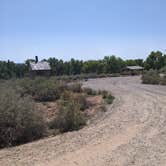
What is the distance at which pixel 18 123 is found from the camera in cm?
1127

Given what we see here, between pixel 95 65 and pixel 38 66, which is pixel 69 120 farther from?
pixel 95 65

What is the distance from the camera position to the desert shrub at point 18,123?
11.2 m

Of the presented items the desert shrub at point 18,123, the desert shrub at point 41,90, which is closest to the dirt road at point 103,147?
the desert shrub at point 18,123

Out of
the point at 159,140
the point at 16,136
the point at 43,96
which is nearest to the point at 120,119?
the point at 159,140

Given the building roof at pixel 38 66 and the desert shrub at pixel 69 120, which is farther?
A: the building roof at pixel 38 66

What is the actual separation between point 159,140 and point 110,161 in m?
2.71

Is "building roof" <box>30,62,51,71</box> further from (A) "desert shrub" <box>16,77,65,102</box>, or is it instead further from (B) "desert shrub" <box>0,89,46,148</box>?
(B) "desert shrub" <box>0,89,46,148</box>

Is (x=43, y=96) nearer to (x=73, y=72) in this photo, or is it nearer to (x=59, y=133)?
(x=59, y=133)

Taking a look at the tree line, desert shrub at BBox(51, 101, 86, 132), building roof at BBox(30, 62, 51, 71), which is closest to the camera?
desert shrub at BBox(51, 101, 86, 132)

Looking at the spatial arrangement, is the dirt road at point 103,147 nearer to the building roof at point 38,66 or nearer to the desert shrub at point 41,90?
the desert shrub at point 41,90

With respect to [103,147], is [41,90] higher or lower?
higher

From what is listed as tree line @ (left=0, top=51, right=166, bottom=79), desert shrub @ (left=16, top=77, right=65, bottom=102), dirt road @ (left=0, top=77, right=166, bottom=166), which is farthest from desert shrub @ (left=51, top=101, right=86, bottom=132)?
tree line @ (left=0, top=51, right=166, bottom=79)

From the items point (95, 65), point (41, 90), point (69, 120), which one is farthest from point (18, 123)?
point (95, 65)

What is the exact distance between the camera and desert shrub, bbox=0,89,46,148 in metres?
11.2
